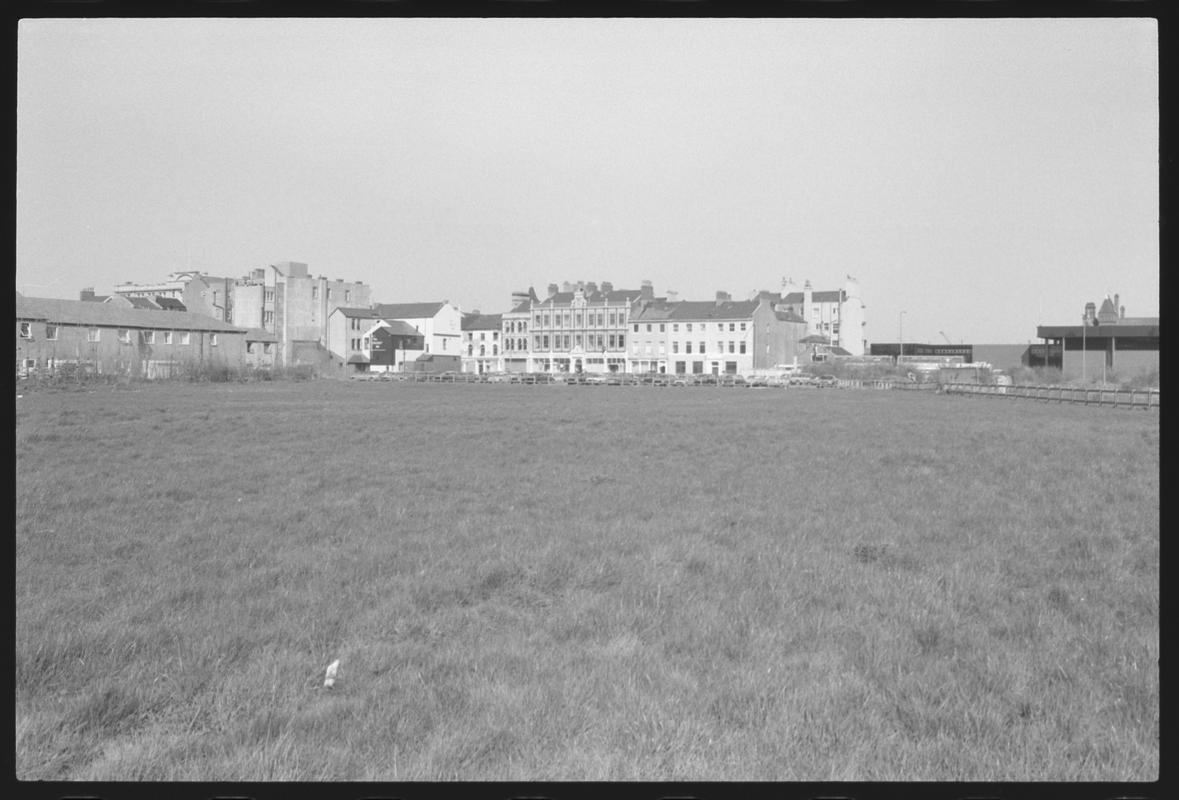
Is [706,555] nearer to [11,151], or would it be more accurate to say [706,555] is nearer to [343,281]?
[11,151]

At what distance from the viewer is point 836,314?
121 m

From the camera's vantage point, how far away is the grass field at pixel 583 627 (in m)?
4.09

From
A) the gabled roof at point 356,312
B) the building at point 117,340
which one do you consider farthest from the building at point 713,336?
the building at point 117,340

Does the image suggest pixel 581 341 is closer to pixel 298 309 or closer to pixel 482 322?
pixel 482 322

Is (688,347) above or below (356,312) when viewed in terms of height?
below

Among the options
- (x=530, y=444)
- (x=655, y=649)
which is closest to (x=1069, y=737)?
(x=655, y=649)

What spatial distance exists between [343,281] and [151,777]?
121709 millimetres

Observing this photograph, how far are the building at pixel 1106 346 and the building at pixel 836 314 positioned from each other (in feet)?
169

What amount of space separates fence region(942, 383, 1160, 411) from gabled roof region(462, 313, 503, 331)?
78755 millimetres

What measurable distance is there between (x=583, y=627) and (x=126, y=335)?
72074 millimetres

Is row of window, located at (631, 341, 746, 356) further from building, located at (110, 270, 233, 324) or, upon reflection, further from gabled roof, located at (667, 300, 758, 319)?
building, located at (110, 270, 233, 324)

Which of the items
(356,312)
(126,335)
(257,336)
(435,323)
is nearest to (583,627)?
(126,335)

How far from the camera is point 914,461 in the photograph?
1639 centimetres

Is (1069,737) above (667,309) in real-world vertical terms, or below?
below
